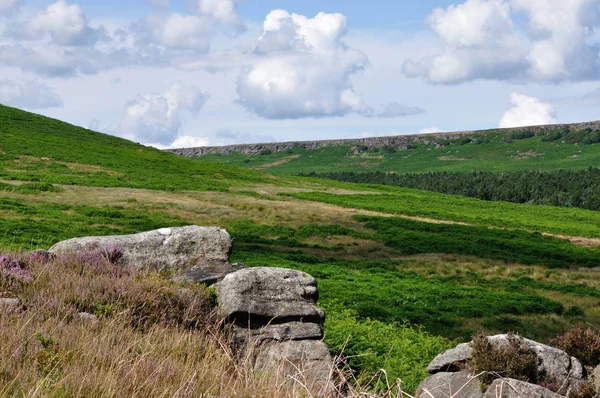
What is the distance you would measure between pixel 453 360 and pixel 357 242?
95.9 feet

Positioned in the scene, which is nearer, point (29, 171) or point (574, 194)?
point (29, 171)

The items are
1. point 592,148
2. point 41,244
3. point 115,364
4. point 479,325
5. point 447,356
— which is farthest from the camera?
point 592,148

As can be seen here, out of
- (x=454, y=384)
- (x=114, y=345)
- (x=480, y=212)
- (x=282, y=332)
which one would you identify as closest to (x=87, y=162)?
(x=480, y=212)

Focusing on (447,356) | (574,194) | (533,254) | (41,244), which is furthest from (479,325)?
(574,194)

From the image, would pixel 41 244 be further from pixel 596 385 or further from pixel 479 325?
pixel 596 385

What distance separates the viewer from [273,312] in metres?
10.9

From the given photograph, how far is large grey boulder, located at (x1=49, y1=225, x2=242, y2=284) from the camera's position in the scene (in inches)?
517

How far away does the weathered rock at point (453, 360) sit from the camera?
10.8 m

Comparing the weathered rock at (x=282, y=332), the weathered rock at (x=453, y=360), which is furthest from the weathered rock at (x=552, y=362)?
the weathered rock at (x=282, y=332)

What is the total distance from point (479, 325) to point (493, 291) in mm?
6859

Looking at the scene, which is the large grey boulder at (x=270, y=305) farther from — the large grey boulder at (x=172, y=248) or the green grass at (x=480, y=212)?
the green grass at (x=480, y=212)

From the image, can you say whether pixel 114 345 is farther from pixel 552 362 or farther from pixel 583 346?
pixel 583 346

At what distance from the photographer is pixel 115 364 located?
5.74 m

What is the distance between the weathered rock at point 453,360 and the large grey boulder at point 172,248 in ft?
14.2
